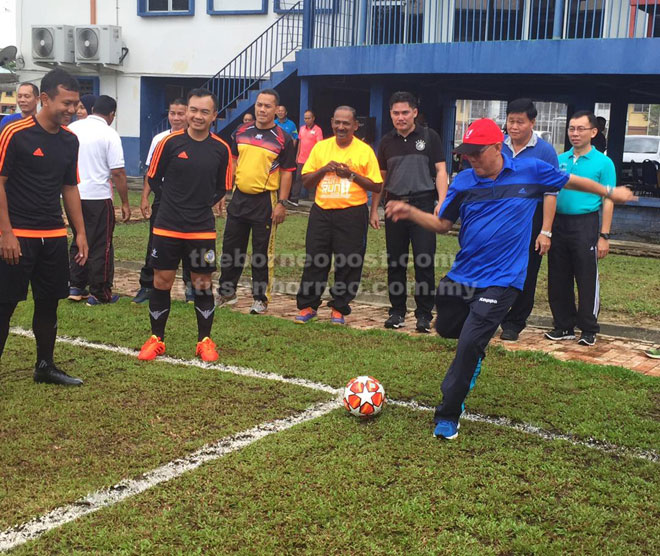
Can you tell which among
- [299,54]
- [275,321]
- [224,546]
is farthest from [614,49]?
[224,546]

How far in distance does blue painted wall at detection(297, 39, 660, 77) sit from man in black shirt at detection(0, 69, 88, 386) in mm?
11634

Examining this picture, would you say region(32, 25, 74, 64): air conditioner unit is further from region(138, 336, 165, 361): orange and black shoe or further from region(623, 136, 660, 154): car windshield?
region(623, 136, 660, 154): car windshield

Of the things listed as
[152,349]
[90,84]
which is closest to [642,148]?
[90,84]

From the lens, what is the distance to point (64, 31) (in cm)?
2569

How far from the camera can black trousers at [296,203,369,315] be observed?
796 cm

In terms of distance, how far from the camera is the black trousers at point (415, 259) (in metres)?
7.86

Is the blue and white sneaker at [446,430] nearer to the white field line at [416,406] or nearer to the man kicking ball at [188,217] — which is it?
the white field line at [416,406]

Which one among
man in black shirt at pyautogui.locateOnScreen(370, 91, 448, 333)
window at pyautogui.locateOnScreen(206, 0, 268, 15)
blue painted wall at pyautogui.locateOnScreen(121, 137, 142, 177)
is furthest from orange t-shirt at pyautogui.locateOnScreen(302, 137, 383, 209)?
blue painted wall at pyautogui.locateOnScreen(121, 137, 142, 177)

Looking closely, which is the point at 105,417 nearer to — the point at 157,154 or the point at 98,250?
the point at 157,154

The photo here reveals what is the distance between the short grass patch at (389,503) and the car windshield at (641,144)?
34.7 metres

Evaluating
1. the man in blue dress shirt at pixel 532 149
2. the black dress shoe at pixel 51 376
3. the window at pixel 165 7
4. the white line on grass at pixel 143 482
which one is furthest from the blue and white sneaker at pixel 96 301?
the window at pixel 165 7

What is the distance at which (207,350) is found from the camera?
21.4 feet

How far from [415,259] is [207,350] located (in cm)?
244

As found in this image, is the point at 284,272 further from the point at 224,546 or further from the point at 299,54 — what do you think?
the point at 299,54
